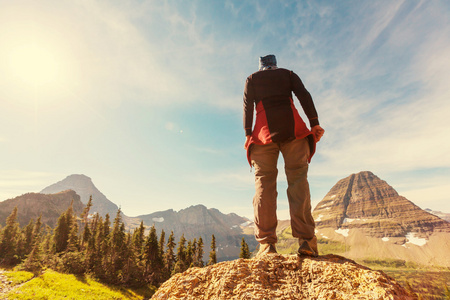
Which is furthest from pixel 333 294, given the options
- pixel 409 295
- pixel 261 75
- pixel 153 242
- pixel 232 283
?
pixel 153 242

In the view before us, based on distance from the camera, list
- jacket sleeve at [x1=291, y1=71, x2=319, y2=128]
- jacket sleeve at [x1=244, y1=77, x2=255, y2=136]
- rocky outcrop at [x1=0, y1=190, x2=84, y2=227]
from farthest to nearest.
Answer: rocky outcrop at [x1=0, y1=190, x2=84, y2=227]
jacket sleeve at [x1=244, y1=77, x2=255, y2=136]
jacket sleeve at [x1=291, y1=71, x2=319, y2=128]

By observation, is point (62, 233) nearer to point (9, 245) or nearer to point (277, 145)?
point (9, 245)

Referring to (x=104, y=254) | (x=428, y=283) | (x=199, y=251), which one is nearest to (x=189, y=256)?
(x=199, y=251)

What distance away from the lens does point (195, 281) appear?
9.13 ft

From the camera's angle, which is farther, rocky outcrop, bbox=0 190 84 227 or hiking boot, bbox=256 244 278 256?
rocky outcrop, bbox=0 190 84 227

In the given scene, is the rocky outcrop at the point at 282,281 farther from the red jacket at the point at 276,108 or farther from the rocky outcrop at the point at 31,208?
the rocky outcrop at the point at 31,208

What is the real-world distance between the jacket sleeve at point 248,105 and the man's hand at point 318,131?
126cm

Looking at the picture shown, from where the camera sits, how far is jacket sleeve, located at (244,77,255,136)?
433 cm

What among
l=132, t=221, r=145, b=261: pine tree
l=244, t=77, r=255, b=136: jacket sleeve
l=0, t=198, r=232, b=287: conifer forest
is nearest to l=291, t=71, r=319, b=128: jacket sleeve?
l=244, t=77, r=255, b=136: jacket sleeve

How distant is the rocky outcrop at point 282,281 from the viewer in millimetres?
2174

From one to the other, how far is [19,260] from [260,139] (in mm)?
75019

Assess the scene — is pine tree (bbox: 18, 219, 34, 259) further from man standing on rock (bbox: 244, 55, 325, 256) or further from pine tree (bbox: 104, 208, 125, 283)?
Answer: man standing on rock (bbox: 244, 55, 325, 256)

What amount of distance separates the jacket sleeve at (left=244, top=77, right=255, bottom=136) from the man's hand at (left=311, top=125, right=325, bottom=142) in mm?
1264

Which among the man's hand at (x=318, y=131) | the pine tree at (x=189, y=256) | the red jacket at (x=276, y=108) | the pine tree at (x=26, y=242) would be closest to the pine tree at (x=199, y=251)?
the pine tree at (x=189, y=256)
